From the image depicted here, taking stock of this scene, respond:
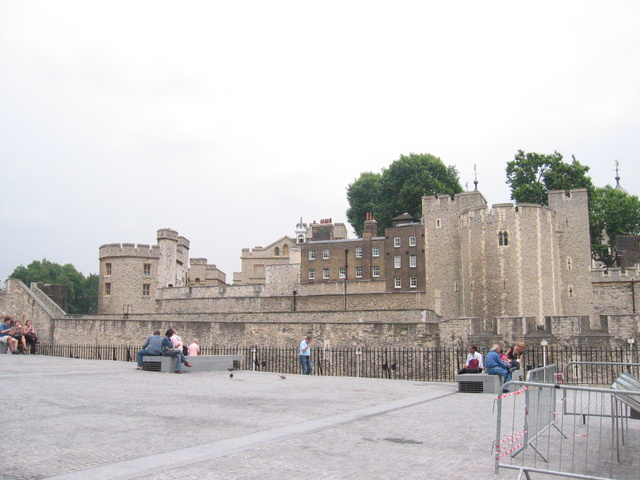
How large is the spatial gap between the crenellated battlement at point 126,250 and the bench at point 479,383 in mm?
38235

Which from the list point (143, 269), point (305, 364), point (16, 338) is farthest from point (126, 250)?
point (305, 364)

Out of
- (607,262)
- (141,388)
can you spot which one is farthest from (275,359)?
(607,262)

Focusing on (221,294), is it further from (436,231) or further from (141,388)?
(141,388)

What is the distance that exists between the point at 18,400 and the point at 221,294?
39788 millimetres

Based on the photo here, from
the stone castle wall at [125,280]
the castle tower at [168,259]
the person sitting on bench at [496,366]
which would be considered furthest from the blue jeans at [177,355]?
the castle tower at [168,259]

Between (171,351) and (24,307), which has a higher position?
(24,307)

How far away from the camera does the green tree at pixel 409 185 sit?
60.8 meters

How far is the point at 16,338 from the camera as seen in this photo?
25125mm

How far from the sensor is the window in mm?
41375

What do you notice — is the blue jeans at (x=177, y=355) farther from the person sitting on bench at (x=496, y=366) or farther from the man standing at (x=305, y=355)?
the person sitting on bench at (x=496, y=366)

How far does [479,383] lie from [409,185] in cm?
4687

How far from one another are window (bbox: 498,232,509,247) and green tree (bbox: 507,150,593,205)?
11.7 meters

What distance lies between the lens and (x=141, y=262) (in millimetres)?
49531

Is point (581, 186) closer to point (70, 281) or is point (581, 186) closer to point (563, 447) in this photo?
point (563, 447)
